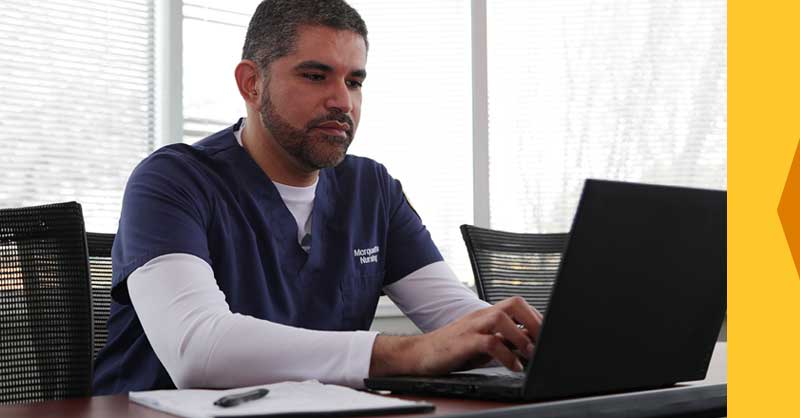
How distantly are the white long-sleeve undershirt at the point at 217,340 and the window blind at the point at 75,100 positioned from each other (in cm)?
189

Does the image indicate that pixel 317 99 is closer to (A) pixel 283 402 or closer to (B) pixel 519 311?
(B) pixel 519 311

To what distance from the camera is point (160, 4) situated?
3373mm

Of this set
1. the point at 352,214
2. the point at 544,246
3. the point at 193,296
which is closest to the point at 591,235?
the point at 193,296

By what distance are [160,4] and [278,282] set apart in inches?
82.2

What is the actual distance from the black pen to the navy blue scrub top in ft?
1.54

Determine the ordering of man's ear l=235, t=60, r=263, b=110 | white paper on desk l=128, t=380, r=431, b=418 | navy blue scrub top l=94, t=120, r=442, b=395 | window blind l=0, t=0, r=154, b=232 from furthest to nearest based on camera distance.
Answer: window blind l=0, t=0, r=154, b=232 → man's ear l=235, t=60, r=263, b=110 → navy blue scrub top l=94, t=120, r=442, b=395 → white paper on desk l=128, t=380, r=431, b=418

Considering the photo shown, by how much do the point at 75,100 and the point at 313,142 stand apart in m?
1.80

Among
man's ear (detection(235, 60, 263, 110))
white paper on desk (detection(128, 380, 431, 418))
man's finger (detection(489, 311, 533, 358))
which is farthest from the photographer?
man's ear (detection(235, 60, 263, 110))

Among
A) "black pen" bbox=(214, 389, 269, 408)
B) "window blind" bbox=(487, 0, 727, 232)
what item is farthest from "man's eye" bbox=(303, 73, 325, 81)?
"window blind" bbox=(487, 0, 727, 232)

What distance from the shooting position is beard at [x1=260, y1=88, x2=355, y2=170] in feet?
5.48

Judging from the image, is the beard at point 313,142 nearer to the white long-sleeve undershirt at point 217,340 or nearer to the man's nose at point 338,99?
the man's nose at point 338,99

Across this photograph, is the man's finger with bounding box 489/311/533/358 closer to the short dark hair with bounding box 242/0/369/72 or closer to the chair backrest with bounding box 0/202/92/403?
the chair backrest with bounding box 0/202/92/403

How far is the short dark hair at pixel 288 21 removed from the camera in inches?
66.5

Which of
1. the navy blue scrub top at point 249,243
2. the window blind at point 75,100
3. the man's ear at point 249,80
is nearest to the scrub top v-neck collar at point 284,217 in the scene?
the navy blue scrub top at point 249,243
